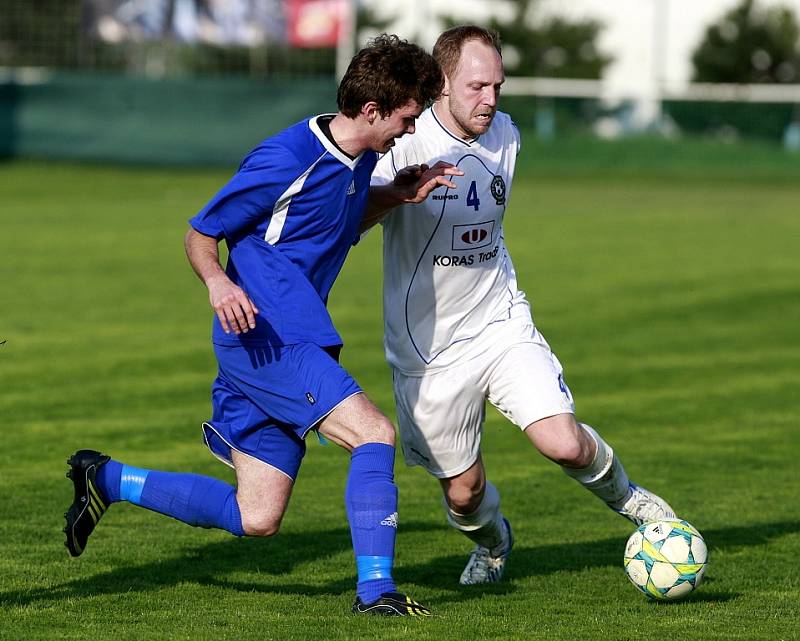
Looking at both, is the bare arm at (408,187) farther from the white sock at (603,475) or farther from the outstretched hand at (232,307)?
the white sock at (603,475)

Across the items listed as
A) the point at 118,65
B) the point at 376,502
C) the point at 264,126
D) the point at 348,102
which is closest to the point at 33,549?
the point at 376,502

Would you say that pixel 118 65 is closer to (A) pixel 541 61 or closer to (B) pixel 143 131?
(B) pixel 143 131

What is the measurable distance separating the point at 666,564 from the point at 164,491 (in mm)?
2155

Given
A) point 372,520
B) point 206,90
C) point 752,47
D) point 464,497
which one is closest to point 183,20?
point 206,90

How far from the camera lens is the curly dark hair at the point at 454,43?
6.39 m

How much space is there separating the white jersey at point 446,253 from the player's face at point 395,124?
76 cm

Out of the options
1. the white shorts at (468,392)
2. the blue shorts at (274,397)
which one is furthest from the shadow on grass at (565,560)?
→ the blue shorts at (274,397)

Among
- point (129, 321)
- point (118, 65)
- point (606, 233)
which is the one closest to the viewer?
point (129, 321)

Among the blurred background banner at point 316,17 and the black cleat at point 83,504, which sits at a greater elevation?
the blurred background banner at point 316,17

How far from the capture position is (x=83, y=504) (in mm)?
6098

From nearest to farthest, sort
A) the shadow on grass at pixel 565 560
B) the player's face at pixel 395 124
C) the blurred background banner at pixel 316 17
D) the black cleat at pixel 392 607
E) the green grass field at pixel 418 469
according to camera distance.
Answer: the black cleat at pixel 392 607
the player's face at pixel 395 124
the green grass field at pixel 418 469
the shadow on grass at pixel 565 560
the blurred background banner at pixel 316 17

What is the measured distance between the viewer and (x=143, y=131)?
1409 inches

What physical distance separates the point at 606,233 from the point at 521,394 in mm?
19528

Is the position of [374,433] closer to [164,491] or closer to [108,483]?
[164,491]
